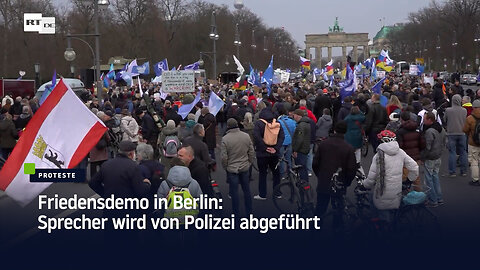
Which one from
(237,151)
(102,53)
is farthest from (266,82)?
(102,53)

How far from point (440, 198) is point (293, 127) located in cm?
266

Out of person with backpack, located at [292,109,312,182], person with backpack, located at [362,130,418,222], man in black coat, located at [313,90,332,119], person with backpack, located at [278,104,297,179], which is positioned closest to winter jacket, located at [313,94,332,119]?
man in black coat, located at [313,90,332,119]

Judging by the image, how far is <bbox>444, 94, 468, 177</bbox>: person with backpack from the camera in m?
13.4

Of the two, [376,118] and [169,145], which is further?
[376,118]

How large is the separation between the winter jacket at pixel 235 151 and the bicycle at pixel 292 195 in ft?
2.56

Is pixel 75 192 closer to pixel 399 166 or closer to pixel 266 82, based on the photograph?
pixel 399 166

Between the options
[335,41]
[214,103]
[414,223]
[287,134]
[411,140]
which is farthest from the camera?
[335,41]

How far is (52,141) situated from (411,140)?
222 inches

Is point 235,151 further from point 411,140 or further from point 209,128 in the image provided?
point 209,128

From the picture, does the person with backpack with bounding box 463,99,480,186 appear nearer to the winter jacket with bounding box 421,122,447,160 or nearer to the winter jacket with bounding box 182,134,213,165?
the winter jacket with bounding box 421,122,447,160

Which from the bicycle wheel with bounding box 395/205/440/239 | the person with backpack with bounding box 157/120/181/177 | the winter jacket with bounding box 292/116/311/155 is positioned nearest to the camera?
the bicycle wheel with bounding box 395/205/440/239

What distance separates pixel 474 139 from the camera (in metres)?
12.6

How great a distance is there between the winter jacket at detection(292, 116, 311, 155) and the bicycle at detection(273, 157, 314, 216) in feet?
4.70

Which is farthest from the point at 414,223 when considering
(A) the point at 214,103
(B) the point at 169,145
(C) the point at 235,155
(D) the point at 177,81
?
(D) the point at 177,81
